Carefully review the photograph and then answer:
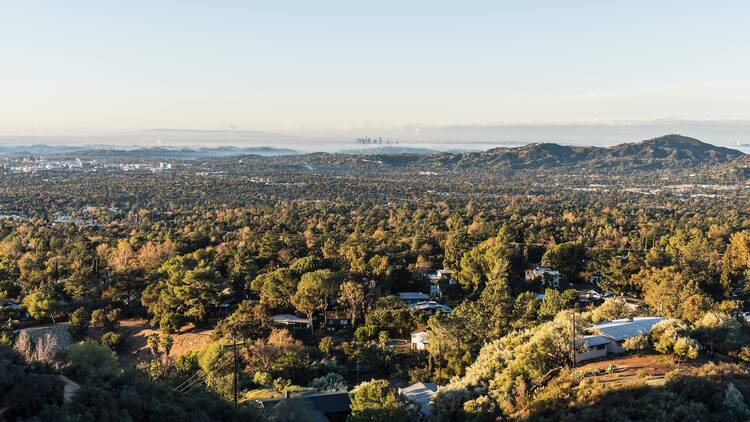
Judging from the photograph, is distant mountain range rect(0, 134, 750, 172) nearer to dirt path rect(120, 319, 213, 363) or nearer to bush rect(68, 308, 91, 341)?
dirt path rect(120, 319, 213, 363)

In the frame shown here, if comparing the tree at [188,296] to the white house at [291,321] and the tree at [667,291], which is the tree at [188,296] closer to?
the white house at [291,321]

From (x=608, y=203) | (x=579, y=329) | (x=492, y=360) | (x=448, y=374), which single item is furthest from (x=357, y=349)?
(x=608, y=203)

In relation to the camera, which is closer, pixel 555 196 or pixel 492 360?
pixel 492 360

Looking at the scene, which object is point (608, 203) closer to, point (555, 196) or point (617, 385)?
point (555, 196)

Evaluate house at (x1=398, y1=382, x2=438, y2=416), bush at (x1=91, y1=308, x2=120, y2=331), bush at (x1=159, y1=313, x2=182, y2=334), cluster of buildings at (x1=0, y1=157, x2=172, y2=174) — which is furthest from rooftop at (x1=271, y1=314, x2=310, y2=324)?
cluster of buildings at (x1=0, y1=157, x2=172, y2=174)

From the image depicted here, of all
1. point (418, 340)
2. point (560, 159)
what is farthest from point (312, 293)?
point (560, 159)

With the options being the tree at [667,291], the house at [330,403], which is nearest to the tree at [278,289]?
the house at [330,403]

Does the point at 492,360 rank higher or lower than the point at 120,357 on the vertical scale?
higher

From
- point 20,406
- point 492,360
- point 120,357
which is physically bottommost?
point 120,357

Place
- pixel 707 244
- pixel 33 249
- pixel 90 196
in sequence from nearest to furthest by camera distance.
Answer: pixel 707 244 → pixel 33 249 → pixel 90 196
